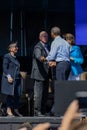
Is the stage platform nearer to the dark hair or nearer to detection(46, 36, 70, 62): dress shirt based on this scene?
detection(46, 36, 70, 62): dress shirt

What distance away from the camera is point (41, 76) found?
7.43m

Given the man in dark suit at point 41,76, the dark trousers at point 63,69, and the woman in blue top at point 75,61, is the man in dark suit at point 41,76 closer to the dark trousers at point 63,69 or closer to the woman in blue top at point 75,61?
the dark trousers at point 63,69


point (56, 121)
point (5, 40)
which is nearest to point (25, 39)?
point (5, 40)

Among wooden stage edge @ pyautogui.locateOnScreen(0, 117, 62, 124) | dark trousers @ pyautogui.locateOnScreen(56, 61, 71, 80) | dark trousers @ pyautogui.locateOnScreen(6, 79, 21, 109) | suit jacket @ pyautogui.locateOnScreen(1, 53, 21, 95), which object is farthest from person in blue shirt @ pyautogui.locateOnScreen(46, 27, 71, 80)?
wooden stage edge @ pyautogui.locateOnScreen(0, 117, 62, 124)

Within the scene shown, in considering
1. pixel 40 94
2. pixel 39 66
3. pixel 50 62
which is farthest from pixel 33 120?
pixel 39 66

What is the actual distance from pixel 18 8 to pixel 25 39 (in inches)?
31.5

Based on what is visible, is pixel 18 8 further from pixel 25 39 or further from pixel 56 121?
pixel 56 121

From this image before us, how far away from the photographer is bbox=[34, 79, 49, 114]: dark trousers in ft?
24.4

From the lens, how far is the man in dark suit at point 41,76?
7.42 meters

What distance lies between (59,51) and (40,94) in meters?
0.81

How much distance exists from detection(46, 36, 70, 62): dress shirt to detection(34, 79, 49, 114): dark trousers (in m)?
0.49

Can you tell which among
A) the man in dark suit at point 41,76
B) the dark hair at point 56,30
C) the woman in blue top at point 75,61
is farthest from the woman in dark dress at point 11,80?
the woman in blue top at point 75,61

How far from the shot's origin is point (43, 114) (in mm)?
7449

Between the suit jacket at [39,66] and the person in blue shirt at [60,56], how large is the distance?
8.2 inches
